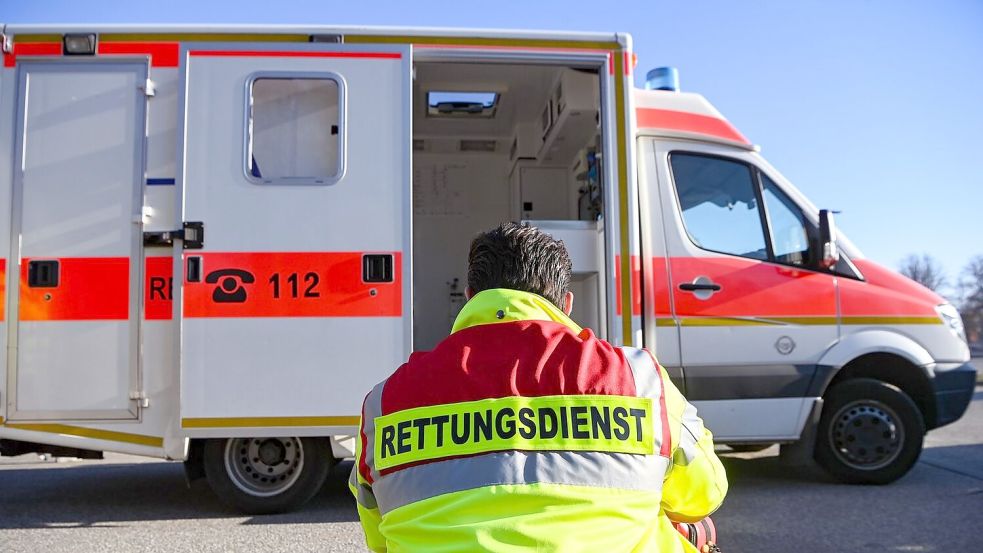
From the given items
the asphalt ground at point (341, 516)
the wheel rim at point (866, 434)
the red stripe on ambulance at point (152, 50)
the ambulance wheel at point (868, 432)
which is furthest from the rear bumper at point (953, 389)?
the red stripe on ambulance at point (152, 50)

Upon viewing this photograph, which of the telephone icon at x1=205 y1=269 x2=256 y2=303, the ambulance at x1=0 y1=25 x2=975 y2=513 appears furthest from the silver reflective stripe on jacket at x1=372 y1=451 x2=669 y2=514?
the telephone icon at x1=205 y1=269 x2=256 y2=303

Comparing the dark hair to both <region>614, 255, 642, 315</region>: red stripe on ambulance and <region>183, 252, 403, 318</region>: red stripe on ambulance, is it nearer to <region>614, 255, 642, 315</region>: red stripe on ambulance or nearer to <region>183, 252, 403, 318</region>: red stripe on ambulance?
<region>183, 252, 403, 318</region>: red stripe on ambulance

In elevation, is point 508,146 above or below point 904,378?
above

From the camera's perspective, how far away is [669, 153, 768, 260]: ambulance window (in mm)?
4949

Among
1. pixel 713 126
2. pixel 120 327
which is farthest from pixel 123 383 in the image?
pixel 713 126

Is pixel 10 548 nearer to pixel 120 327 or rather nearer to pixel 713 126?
pixel 120 327

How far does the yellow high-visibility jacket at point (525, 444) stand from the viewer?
4.64 ft

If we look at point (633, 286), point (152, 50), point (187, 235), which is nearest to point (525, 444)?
point (633, 286)

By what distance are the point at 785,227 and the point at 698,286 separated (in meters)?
0.84

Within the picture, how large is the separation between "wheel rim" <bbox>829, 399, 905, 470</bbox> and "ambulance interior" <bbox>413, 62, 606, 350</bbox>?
218 cm

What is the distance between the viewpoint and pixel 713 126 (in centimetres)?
514

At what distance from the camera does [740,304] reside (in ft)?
15.8

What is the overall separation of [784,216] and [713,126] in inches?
30.1

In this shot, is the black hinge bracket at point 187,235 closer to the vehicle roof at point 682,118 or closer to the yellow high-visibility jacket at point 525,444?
the vehicle roof at point 682,118
